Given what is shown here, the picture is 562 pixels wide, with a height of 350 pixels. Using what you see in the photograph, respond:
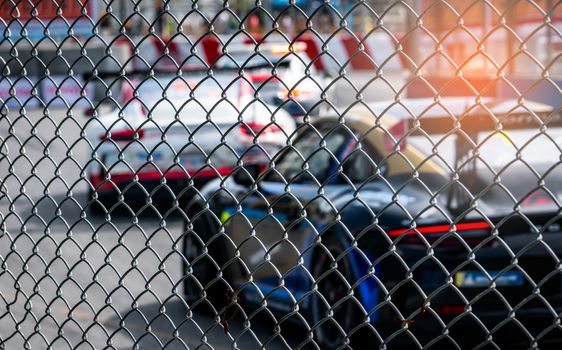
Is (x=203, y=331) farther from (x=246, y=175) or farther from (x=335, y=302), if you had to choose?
(x=335, y=302)

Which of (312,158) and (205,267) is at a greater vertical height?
(312,158)

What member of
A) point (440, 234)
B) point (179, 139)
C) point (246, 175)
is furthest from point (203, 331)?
point (179, 139)

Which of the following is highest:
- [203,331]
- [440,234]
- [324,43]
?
[324,43]

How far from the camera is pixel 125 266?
9.22 meters

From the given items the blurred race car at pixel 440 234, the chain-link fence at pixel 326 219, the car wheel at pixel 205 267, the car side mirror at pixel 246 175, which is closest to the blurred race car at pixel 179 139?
the chain-link fence at pixel 326 219

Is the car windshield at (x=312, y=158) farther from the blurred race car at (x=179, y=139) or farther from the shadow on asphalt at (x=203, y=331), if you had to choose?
the blurred race car at (x=179, y=139)

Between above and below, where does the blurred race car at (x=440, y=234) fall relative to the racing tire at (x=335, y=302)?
above

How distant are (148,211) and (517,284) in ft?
24.2

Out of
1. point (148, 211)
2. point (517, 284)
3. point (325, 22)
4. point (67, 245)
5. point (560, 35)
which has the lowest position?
point (325, 22)

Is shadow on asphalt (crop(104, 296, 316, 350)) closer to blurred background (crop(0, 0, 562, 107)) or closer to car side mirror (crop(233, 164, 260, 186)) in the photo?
car side mirror (crop(233, 164, 260, 186))

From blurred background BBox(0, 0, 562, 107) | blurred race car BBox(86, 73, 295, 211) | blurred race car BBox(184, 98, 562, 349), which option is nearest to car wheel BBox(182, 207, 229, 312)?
blurred race car BBox(184, 98, 562, 349)

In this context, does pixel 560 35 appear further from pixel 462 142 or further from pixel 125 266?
pixel 125 266

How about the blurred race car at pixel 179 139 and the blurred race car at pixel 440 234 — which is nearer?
the blurred race car at pixel 440 234

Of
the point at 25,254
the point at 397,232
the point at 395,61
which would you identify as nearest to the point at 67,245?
the point at 25,254
